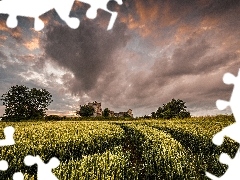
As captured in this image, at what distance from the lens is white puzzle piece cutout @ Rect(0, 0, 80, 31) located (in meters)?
5.39

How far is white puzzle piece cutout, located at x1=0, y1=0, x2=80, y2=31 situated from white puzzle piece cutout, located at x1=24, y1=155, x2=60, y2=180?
2514 millimetres

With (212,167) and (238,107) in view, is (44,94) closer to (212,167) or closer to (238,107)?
(212,167)

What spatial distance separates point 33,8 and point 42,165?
124 inches

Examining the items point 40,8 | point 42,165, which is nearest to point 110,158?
point 42,165

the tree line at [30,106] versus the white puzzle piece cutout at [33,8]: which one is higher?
the tree line at [30,106]

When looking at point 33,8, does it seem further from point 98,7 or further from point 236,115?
point 236,115

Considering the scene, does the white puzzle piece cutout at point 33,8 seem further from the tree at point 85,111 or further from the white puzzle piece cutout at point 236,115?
the tree at point 85,111

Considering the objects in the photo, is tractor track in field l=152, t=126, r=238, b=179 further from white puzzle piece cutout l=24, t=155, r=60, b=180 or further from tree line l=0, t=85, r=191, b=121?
tree line l=0, t=85, r=191, b=121

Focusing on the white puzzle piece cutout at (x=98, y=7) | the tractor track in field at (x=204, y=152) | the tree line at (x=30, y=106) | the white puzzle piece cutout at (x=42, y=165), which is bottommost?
the white puzzle piece cutout at (x=42, y=165)

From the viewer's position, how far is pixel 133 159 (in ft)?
49.5

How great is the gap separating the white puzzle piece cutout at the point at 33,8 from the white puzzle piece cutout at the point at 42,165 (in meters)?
2.51

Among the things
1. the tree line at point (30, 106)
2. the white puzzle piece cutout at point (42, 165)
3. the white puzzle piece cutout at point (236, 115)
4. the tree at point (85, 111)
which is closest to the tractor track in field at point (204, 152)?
the white puzzle piece cutout at point (236, 115)

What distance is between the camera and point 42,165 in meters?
4.60

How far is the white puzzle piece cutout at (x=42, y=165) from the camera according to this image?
174 inches
